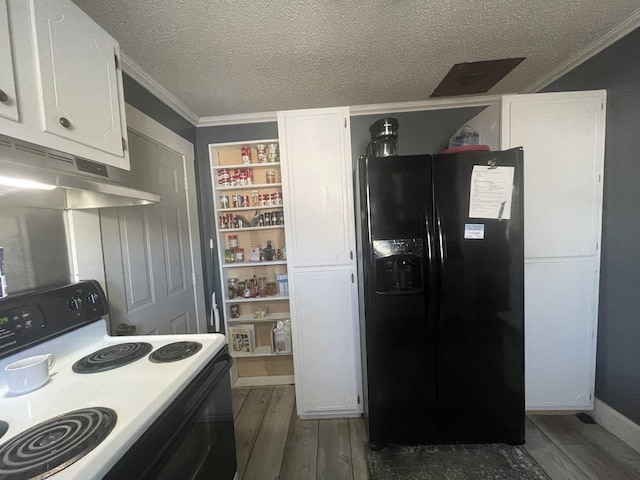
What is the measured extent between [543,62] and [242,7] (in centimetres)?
194

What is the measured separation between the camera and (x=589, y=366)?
171cm

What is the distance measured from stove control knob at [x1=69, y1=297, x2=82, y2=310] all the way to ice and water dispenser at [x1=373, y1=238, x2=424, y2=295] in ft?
4.57

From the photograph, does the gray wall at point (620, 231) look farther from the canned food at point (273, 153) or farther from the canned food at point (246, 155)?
the canned food at point (246, 155)

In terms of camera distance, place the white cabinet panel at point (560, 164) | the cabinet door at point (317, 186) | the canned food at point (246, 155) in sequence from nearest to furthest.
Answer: the white cabinet panel at point (560, 164) < the cabinet door at point (317, 186) < the canned food at point (246, 155)

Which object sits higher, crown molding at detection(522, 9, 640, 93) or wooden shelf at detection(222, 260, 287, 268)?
crown molding at detection(522, 9, 640, 93)

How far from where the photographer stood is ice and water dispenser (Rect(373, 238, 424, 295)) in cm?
152

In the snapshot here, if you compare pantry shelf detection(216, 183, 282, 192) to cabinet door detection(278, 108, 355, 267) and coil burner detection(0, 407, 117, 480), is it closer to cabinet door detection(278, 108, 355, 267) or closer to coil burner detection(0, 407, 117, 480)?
cabinet door detection(278, 108, 355, 267)

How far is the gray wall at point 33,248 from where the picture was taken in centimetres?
95

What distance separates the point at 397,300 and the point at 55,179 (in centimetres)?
154

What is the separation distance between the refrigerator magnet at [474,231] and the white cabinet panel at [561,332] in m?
0.53

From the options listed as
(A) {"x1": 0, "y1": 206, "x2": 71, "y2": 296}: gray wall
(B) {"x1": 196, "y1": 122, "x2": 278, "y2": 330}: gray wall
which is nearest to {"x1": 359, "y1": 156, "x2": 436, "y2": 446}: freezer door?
(B) {"x1": 196, "y1": 122, "x2": 278, "y2": 330}: gray wall

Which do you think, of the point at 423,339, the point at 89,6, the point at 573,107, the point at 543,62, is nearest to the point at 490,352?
the point at 423,339

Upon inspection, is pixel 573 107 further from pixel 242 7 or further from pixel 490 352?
pixel 242 7

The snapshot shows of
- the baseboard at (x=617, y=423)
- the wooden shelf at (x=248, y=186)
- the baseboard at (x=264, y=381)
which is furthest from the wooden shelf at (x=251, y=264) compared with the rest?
the baseboard at (x=617, y=423)
